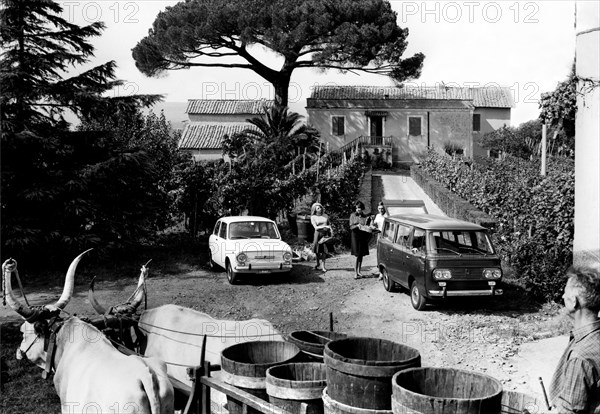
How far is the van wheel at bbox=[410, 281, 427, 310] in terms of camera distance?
13.5 m

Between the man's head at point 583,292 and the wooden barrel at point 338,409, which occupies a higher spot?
the man's head at point 583,292

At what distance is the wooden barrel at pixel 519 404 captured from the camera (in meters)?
4.68

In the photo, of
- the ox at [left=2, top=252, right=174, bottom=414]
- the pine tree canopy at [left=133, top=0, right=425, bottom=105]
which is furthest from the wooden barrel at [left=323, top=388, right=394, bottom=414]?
the pine tree canopy at [left=133, top=0, right=425, bottom=105]

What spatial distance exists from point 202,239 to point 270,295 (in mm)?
8512

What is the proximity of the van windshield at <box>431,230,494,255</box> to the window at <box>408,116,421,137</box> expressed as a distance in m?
38.1

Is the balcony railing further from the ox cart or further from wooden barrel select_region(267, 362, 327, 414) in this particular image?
wooden barrel select_region(267, 362, 327, 414)

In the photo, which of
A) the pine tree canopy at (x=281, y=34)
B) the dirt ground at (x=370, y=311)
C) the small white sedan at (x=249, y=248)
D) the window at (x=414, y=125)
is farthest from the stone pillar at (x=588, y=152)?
the window at (x=414, y=125)

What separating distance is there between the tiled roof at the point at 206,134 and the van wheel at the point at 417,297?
34035mm

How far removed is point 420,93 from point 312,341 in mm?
50756

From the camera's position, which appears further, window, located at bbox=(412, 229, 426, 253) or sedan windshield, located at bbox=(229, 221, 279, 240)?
sedan windshield, located at bbox=(229, 221, 279, 240)

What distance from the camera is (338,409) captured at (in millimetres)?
4703

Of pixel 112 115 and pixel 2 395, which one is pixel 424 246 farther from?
pixel 112 115

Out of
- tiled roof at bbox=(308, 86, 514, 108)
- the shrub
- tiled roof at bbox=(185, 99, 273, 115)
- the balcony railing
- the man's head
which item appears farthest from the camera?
tiled roof at bbox=(185, 99, 273, 115)

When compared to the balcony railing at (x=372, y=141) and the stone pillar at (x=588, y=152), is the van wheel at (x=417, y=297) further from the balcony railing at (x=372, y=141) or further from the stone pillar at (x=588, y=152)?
the balcony railing at (x=372, y=141)
